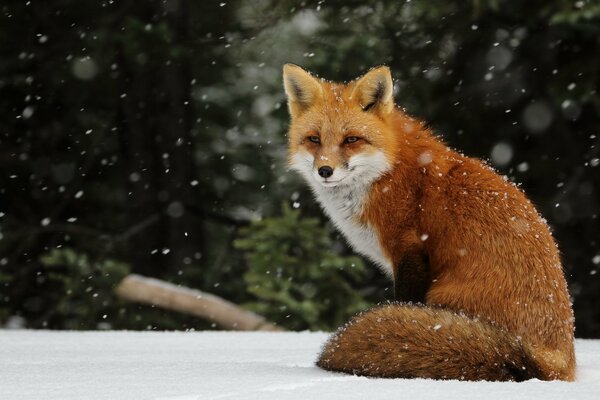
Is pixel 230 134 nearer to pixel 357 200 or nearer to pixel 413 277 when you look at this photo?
pixel 357 200

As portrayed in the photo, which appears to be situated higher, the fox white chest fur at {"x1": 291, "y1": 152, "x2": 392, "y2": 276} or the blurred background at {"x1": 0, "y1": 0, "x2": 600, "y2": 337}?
the fox white chest fur at {"x1": 291, "y1": 152, "x2": 392, "y2": 276}

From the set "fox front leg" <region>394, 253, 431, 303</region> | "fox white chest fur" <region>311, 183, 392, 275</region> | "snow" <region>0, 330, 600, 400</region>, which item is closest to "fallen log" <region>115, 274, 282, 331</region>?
"snow" <region>0, 330, 600, 400</region>

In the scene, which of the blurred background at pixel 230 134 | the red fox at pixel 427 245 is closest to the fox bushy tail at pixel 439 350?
the red fox at pixel 427 245

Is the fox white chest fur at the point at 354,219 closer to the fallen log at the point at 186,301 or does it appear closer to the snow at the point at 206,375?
the snow at the point at 206,375

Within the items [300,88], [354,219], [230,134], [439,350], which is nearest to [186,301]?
[230,134]

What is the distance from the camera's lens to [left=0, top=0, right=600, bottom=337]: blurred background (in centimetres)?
792

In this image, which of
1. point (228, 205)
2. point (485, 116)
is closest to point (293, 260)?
point (485, 116)

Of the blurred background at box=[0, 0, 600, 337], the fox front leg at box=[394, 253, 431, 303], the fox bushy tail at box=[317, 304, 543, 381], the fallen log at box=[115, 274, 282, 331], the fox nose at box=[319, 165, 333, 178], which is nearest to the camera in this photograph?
the fox bushy tail at box=[317, 304, 543, 381]

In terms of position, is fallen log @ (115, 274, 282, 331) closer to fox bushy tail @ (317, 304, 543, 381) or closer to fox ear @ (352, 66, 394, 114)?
fox ear @ (352, 66, 394, 114)

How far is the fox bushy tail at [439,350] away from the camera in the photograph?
3.18 m

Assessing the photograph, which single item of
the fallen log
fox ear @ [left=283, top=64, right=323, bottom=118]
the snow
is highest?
fox ear @ [left=283, top=64, right=323, bottom=118]

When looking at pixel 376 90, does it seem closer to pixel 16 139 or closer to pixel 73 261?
pixel 73 261

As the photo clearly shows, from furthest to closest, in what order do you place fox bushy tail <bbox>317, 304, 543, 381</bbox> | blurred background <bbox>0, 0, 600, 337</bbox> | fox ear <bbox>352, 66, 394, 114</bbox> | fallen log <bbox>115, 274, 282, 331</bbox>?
fallen log <bbox>115, 274, 282, 331</bbox> < blurred background <bbox>0, 0, 600, 337</bbox> < fox ear <bbox>352, 66, 394, 114</bbox> < fox bushy tail <bbox>317, 304, 543, 381</bbox>

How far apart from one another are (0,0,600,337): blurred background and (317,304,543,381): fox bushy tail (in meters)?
2.78
